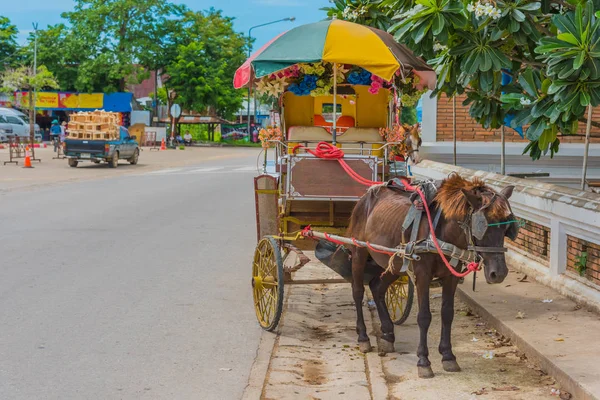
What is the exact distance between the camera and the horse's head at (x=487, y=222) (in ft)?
19.9

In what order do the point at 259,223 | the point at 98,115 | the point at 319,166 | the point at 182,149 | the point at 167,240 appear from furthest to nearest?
the point at 182,149, the point at 98,115, the point at 167,240, the point at 259,223, the point at 319,166

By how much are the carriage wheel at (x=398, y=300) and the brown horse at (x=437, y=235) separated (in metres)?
0.56

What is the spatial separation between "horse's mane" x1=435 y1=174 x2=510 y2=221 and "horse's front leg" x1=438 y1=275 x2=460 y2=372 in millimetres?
672

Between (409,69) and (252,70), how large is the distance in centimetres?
176

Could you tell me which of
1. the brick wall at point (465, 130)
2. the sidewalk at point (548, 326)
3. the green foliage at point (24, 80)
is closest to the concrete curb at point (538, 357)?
the sidewalk at point (548, 326)

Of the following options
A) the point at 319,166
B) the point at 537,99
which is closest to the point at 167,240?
the point at 319,166

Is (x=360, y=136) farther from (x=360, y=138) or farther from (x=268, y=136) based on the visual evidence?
(x=268, y=136)

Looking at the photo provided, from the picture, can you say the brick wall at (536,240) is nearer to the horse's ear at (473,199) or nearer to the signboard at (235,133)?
the horse's ear at (473,199)

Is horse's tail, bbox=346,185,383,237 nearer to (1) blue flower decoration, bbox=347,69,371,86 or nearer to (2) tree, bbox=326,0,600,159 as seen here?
(2) tree, bbox=326,0,600,159

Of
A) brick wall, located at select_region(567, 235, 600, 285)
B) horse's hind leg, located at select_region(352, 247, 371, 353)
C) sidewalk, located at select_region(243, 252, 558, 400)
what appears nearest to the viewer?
sidewalk, located at select_region(243, 252, 558, 400)

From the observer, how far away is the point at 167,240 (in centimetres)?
1412

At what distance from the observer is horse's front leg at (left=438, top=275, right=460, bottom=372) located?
6773 millimetres

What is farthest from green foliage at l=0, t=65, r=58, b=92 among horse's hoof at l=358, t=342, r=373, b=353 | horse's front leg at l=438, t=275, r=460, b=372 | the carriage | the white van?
horse's front leg at l=438, t=275, r=460, b=372

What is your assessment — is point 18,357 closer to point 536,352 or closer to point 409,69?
point 536,352
